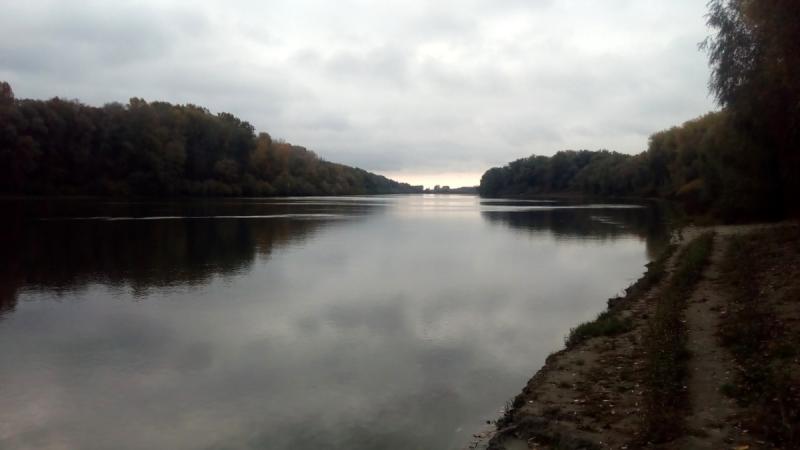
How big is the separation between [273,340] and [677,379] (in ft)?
28.1

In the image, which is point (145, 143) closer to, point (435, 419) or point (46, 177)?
point (46, 177)

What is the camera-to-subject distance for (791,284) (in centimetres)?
1333

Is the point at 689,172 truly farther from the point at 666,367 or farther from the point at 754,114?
the point at 666,367

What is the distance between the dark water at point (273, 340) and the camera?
29.2 ft

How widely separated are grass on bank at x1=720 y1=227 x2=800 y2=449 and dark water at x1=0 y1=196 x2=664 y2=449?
11.8 feet

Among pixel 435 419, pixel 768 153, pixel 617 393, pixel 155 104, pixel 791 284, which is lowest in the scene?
pixel 435 419

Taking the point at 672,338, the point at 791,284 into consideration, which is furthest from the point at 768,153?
the point at 672,338

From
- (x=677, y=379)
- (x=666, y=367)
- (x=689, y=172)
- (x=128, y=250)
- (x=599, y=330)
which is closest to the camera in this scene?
(x=677, y=379)

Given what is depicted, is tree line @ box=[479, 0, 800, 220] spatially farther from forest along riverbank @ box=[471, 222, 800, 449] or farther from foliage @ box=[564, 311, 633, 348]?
foliage @ box=[564, 311, 633, 348]

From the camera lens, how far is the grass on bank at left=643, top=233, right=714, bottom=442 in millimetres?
7043

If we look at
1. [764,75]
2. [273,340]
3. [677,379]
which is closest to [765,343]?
[677,379]

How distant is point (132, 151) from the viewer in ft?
332

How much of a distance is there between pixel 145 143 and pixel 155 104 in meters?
16.7

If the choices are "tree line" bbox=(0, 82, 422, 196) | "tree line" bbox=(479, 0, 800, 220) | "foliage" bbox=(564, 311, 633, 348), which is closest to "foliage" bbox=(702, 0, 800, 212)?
"tree line" bbox=(479, 0, 800, 220)
